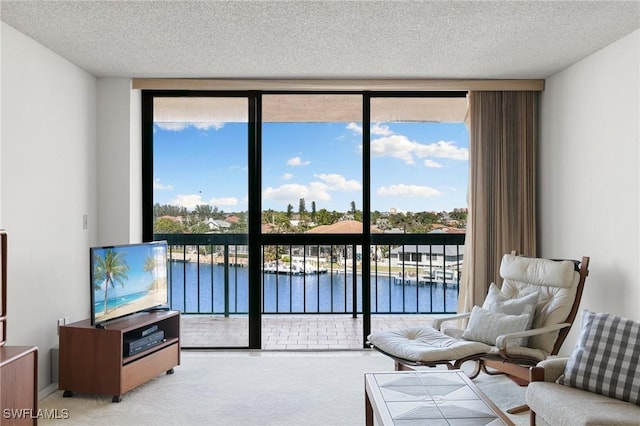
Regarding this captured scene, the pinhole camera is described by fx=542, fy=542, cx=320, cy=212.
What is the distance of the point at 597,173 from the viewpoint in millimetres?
4055

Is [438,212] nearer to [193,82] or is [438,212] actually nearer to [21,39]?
[193,82]

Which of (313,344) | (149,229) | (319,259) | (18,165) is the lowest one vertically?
(313,344)

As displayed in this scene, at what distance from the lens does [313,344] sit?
5281mm

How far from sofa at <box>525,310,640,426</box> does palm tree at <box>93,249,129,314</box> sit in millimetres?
2838

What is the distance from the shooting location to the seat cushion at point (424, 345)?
3.44 m

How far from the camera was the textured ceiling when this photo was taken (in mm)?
3158

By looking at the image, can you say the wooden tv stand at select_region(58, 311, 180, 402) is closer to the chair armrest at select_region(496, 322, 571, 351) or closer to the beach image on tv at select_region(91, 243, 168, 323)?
the beach image on tv at select_region(91, 243, 168, 323)

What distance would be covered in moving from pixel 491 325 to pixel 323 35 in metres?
2.34

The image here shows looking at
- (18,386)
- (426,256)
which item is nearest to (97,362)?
(18,386)

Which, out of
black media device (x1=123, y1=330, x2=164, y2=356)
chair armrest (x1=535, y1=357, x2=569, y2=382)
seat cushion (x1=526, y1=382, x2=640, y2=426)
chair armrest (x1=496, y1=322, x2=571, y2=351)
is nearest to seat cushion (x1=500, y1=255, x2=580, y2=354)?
chair armrest (x1=496, y1=322, x2=571, y2=351)

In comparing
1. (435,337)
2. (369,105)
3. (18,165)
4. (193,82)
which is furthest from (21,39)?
(435,337)

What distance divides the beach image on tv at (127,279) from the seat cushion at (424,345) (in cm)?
179

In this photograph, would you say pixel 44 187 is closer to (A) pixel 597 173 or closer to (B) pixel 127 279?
(B) pixel 127 279

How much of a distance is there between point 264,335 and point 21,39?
135 inches
